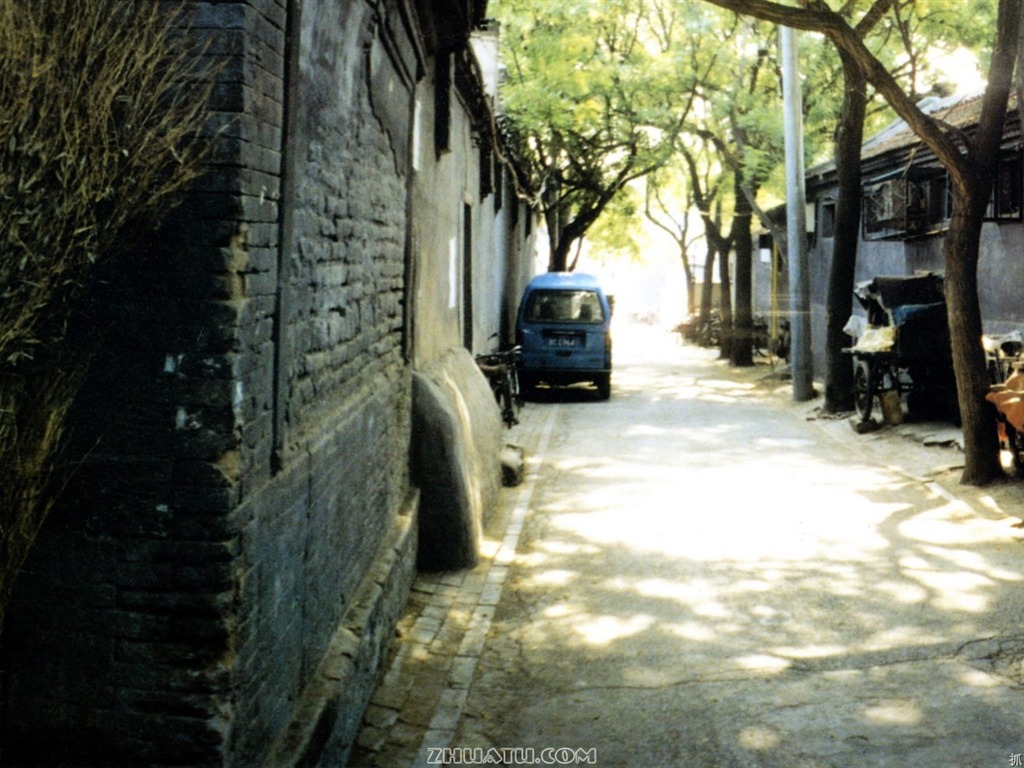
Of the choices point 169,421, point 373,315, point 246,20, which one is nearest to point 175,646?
point 169,421

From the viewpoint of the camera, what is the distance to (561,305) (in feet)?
64.2

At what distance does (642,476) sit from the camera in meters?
11.8

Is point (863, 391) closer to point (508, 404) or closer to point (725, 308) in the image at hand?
point (508, 404)

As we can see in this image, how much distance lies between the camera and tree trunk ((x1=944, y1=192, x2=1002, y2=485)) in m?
10.7

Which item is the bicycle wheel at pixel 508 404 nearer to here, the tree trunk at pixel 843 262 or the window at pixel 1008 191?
the tree trunk at pixel 843 262

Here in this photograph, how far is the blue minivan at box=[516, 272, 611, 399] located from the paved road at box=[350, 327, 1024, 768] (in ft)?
21.5

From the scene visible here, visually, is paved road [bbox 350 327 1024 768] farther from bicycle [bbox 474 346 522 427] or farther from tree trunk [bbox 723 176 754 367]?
tree trunk [bbox 723 176 754 367]

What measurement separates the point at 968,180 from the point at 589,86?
1502 centimetres

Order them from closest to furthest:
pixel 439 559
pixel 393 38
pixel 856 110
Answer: pixel 393 38 → pixel 439 559 → pixel 856 110

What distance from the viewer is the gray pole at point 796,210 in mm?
17953

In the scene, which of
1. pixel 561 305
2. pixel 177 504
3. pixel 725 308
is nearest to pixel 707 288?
pixel 725 308

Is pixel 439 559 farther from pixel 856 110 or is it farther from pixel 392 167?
pixel 856 110

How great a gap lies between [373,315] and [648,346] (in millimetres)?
32632

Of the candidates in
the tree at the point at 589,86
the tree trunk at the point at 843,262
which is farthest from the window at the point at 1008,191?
the tree at the point at 589,86
